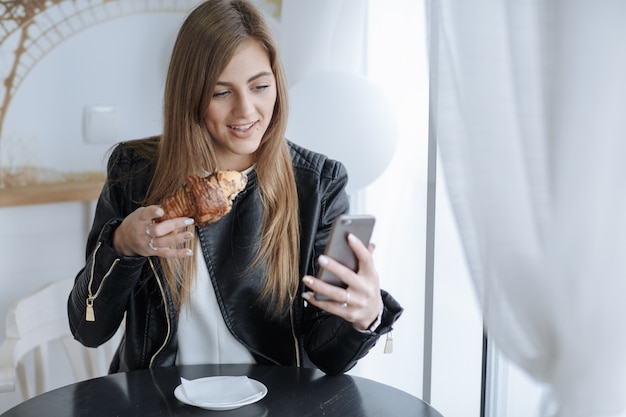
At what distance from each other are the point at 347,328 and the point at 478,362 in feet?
2.13

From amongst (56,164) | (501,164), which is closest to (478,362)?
(501,164)

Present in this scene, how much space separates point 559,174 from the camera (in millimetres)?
1384

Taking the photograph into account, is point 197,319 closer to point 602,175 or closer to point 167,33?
point 602,175

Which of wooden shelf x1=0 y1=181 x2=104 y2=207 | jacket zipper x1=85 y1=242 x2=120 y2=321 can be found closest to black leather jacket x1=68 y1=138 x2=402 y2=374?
jacket zipper x1=85 y1=242 x2=120 y2=321

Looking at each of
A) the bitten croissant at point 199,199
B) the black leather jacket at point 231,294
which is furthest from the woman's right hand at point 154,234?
the black leather jacket at point 231,294

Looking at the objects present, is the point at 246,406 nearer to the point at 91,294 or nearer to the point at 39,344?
the point at 91,294

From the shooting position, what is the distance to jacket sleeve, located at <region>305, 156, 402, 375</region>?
60.0 inches

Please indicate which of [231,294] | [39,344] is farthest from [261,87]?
[39,344]

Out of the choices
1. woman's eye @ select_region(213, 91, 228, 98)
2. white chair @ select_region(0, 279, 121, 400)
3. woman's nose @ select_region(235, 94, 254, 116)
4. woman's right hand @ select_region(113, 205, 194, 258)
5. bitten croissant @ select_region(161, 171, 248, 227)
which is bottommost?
white chair @ select_region(0, 279, 121, 400)

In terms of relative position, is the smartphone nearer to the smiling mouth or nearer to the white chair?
the smiling mouth

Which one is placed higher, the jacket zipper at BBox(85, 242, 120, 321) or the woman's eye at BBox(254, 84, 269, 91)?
the woman's eye at BBox(254, 84, 269, 91)

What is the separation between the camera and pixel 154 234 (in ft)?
4.58

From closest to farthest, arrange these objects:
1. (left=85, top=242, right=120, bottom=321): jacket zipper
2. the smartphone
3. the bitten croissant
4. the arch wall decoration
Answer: the smartphone, the bitten croissant, (left=85, top=242, right=120, bottom=321): jacket zipper, the arch wall decoration

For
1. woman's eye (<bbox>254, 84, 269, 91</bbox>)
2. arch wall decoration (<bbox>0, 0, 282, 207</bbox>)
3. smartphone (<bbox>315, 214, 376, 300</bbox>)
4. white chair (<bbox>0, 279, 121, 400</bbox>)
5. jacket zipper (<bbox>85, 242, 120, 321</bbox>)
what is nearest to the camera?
smartphone (<bbox>315, 214, 376, 300</bbox>)
